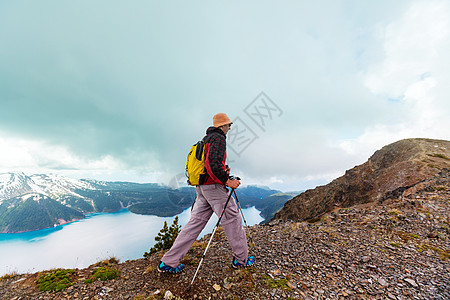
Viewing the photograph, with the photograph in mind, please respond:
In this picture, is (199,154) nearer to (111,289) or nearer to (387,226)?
(111,289)

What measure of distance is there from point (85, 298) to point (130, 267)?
1.65 meters

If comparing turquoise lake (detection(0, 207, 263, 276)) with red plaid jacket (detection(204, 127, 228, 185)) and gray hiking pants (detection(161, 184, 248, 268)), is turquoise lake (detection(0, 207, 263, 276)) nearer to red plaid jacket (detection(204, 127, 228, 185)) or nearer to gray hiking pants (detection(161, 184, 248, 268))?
gray hiking pants (detection(161, 184, 248, 268))

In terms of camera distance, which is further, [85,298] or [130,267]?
[130,267]

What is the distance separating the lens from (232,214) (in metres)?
4.62

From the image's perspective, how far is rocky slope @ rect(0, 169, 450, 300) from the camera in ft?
12.8

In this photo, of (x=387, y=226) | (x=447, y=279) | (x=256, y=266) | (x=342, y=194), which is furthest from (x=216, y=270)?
(x=342, y=194)

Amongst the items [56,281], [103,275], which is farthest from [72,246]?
[103,275]

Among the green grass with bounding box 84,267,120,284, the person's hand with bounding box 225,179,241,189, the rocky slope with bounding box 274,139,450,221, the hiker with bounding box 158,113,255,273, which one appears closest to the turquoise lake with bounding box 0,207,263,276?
the rocky slope with bounding box 274,139,450,221

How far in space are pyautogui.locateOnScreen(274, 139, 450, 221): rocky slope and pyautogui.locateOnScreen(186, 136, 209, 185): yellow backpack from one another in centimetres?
1715

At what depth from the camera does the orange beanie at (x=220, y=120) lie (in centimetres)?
488

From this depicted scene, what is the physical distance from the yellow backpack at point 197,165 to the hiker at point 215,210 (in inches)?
5.0

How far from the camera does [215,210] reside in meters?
4.55

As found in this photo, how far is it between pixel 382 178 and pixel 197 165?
23.6 m

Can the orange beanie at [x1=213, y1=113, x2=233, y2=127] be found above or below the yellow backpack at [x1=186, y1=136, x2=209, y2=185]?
above
